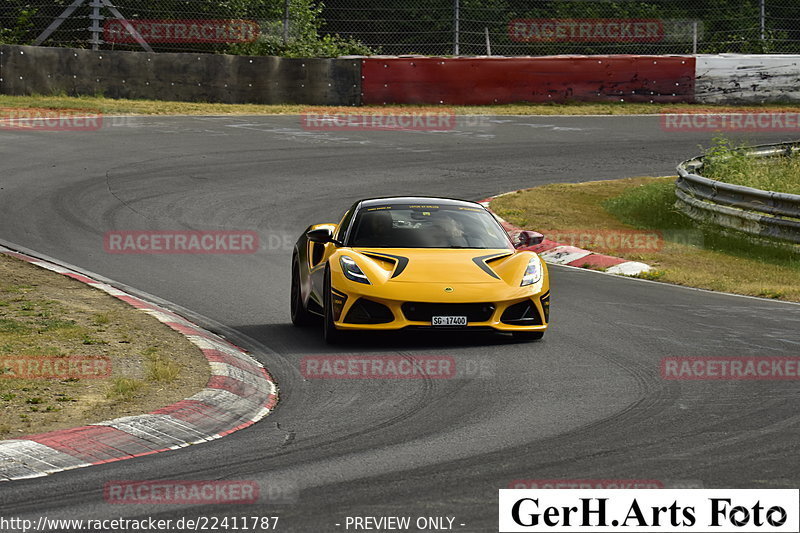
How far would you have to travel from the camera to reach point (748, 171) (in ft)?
64.8

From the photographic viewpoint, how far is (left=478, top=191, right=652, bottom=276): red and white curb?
591 inches

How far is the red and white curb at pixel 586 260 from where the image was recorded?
49.2 ft

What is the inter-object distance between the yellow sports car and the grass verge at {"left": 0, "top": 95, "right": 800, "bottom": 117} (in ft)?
55.1

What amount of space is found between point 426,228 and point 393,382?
2.78m

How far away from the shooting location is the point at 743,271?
14.8m

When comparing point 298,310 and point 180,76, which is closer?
point 298,310

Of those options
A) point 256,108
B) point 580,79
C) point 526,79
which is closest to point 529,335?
point 256,108

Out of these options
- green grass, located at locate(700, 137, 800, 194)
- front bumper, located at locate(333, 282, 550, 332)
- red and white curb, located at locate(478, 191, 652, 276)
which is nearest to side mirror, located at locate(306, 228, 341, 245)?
front bumper, located at locate(333, 282, 550, 332)

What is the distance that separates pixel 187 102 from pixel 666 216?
546 inches

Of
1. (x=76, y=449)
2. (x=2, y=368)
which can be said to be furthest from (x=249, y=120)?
(x=76, y=449)

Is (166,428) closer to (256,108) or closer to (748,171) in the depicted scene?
(748,171)

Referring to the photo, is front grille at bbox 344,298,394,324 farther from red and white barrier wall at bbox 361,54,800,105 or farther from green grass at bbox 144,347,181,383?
red and white barrier wall at bbox 361,54,800,105

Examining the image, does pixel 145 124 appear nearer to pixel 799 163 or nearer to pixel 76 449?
pixel 799 163

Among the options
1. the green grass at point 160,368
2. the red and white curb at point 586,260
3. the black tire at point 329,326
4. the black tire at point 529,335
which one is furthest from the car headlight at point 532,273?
the red and white curb at point 586,260
